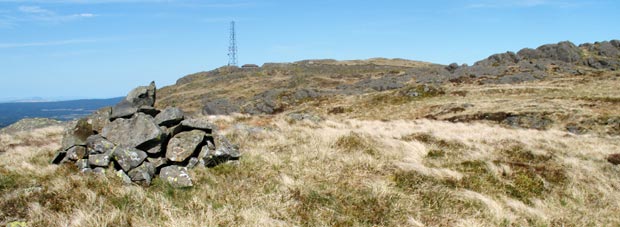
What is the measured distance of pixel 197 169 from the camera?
1057 centimetres

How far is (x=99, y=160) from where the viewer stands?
10.3 metres

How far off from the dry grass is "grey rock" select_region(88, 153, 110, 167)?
55 cm

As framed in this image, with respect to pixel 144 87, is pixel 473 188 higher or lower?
lower

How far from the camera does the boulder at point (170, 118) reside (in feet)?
38.9

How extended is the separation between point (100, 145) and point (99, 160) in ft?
1.94

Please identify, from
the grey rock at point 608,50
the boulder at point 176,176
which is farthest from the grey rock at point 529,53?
the boulder at point 176,176

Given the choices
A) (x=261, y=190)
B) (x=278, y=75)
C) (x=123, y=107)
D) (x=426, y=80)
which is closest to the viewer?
(x=261, y=190)

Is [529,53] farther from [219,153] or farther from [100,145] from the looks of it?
[100,145]

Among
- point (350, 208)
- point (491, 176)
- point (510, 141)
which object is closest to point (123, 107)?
point (350, 208)

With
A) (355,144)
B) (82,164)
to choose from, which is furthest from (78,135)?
(355,144)

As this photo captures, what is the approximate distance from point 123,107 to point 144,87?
7.58 feet

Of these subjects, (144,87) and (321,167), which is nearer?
(321,167)

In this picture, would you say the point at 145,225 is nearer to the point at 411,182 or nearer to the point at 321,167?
the point at 321,167

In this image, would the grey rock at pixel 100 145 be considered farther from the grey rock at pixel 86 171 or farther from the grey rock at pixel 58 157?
the grey rock at pixel 58 157
